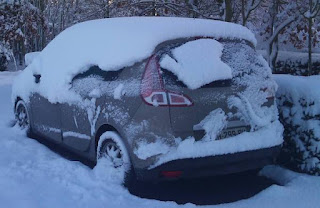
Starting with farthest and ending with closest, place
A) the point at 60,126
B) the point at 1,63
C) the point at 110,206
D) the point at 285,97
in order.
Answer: the point at 1,63 → the point at 60,126 → the point at 285,97 → the point at 110,206

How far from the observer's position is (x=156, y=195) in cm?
441

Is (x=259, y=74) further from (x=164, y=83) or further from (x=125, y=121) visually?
(x=125, y=121)

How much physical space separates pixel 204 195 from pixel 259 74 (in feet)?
4.57

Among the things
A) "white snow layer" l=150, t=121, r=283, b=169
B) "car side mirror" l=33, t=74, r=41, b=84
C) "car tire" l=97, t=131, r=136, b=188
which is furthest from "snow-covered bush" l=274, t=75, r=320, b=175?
"car side mirror" l=33, t=74, r=41, b=84

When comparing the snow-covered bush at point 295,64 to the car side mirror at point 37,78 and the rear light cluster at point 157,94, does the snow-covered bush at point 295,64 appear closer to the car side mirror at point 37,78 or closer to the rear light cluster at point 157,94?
the car side mirror at point 37,78

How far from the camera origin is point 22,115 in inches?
262

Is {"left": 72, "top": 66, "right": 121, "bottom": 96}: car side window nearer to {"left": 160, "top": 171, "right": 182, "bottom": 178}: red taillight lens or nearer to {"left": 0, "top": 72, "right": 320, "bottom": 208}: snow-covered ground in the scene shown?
{"left": 0, "top": 72, "right": 320, "bottom": 208}: snow-covered ground

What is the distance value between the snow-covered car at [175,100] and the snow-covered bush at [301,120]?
479mm

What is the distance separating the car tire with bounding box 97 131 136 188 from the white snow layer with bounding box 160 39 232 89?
2.99 feet

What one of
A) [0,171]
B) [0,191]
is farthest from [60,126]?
[0,191]

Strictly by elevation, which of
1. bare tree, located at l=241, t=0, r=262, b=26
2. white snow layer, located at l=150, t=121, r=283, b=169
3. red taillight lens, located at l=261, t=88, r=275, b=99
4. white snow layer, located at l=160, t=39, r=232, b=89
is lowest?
white snow layer, located at l=150, t=121, r=283, b=169

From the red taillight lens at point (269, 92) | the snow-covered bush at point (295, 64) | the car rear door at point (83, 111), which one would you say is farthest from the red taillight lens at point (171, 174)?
the snow-covered bush at point (295, 64)

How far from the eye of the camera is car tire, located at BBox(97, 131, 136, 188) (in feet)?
13.8

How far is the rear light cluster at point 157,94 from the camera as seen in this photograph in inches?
154
